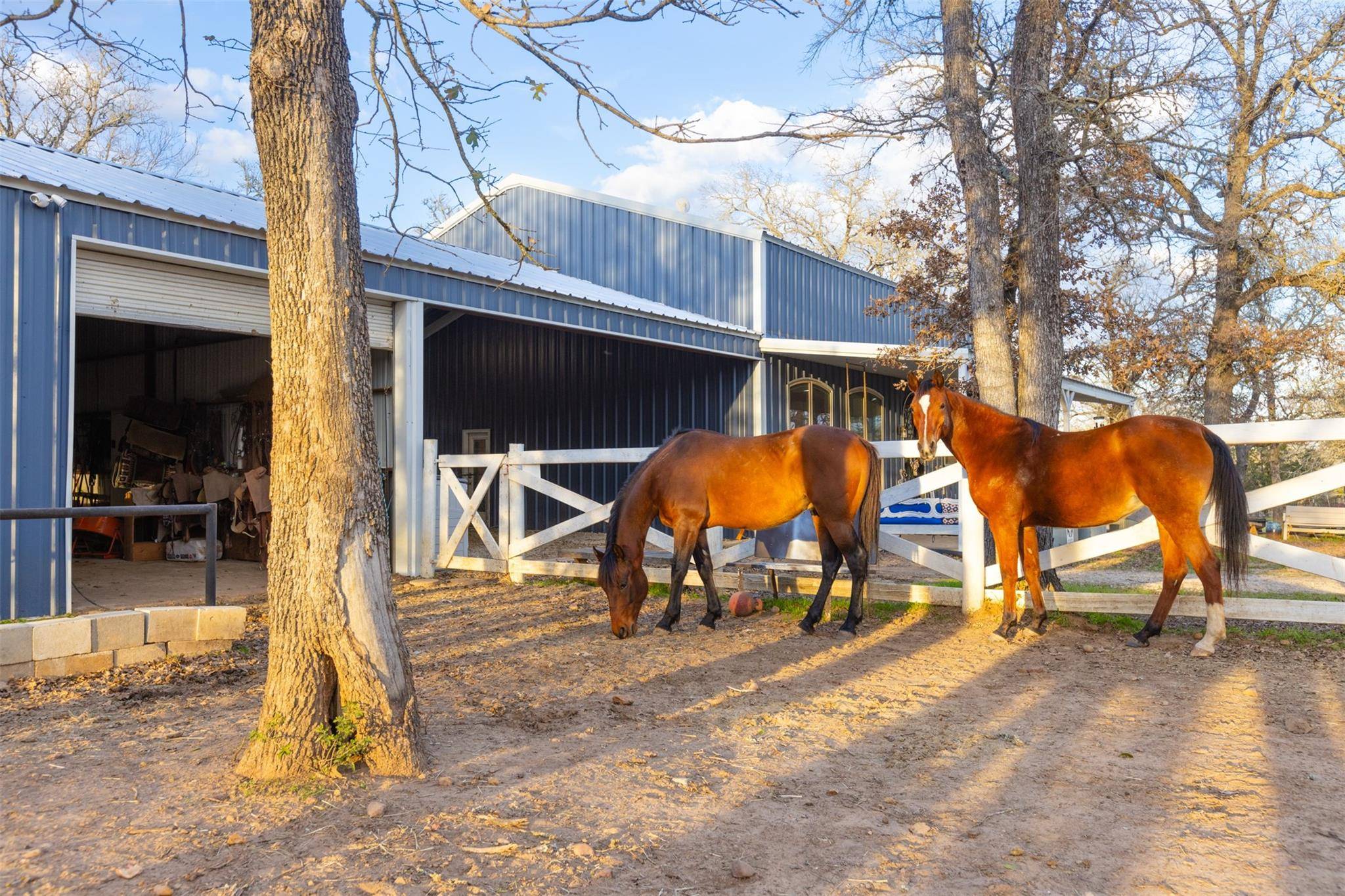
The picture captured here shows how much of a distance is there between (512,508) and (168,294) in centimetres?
373

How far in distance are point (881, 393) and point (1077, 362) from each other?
383 centimetres

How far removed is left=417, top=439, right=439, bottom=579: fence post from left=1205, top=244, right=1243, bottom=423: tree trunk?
14250 mm

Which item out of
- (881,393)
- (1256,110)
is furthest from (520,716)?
(1256,110)

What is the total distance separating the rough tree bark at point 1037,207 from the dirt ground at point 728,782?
3.38 meters

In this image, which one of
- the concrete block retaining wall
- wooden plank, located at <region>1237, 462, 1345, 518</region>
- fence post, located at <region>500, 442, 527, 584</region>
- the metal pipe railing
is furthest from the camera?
fence post, located at <region>500, 442, 527, 584</region>

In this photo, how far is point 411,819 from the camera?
304 cm

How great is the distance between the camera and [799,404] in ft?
53.9

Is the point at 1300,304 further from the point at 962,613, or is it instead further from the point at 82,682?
the point at 82,682

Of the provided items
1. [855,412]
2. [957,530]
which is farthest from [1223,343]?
[957,530]

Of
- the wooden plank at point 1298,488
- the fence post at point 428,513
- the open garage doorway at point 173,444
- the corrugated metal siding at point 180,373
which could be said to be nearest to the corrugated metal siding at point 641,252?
the corrugated metal siding at point 180,373

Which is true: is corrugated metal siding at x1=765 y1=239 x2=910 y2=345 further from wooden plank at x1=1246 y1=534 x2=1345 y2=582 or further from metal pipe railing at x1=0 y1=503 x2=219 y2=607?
metal pipe railing at x1=0 y1=503 x2=219 y2=607

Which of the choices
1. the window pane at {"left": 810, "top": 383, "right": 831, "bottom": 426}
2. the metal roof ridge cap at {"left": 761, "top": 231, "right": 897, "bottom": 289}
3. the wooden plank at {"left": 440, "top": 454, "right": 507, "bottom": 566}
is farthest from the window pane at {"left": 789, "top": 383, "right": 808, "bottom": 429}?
the wooden plank at {"left": 440, "top": 454, "right": 507, "bottom": 566}

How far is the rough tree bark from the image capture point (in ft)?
28.3

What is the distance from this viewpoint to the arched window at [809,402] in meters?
16.3
